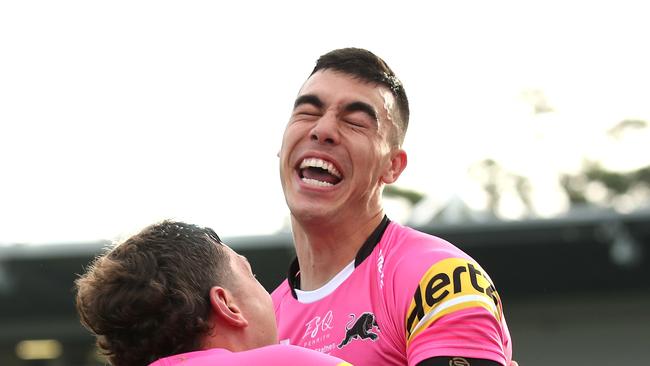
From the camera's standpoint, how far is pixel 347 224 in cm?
411

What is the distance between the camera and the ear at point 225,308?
2.94 meters

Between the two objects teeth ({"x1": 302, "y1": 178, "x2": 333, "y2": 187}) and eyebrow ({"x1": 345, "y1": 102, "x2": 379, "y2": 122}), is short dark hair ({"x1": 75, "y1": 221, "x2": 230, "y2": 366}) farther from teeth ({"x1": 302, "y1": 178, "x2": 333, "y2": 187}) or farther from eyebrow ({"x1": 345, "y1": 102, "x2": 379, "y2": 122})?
eyebrow ({"x1": 345, "y1": 102, "x2": 379, "y2": 122})

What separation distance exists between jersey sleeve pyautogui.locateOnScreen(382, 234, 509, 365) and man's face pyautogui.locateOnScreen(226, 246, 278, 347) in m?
0.50

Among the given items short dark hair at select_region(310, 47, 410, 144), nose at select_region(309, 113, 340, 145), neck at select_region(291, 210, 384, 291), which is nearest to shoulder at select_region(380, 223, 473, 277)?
neck at select_region(291, 210, 384, 291)

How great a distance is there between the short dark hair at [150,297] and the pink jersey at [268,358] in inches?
4.1

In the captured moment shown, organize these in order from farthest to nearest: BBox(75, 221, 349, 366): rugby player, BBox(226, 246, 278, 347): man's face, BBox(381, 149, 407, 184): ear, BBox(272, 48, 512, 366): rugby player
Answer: BBox(381, 149, 407, 184): ear < BBox(272, 48, 512, 366): rugby player < BBox(226, 246, 278, 347): man's face < BBox(75, 221, 349, 366): rugby player

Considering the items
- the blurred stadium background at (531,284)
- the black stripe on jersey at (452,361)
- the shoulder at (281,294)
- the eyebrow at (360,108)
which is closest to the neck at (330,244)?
the shoulder at (281,294)

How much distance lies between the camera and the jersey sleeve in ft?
10.7

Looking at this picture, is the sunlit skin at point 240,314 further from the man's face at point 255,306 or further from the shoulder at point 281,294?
the shoulder at point 281,294

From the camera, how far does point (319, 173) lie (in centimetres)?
405

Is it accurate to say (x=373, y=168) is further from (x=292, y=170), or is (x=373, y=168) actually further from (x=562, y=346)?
(x=562, y=346)

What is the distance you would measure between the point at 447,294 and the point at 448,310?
0.17 feet

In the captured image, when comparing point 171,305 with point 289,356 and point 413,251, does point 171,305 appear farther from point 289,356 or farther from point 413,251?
point 413,251

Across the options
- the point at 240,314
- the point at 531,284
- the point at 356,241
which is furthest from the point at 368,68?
the point at 531,284
